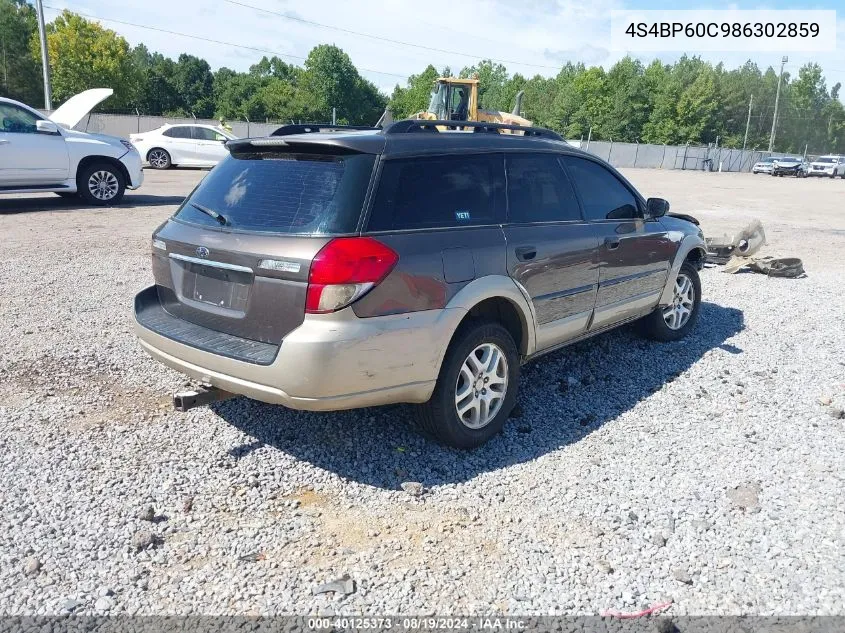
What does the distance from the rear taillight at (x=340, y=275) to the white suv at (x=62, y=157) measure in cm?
1036

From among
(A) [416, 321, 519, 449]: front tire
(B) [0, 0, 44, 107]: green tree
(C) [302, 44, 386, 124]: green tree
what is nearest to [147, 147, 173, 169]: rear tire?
(A) [416, 321, 519, 449]: front tire

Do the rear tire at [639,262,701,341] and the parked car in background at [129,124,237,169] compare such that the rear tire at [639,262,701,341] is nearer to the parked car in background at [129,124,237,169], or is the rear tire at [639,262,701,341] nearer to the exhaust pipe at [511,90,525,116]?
the parked car in background at [129,124,237,169]

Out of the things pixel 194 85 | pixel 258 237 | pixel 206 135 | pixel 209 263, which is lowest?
pixel 209 263

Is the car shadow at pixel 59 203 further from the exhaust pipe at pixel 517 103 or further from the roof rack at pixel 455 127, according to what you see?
the exhaust pipe at pixel 517 103

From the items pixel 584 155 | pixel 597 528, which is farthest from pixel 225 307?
pixel 584 155

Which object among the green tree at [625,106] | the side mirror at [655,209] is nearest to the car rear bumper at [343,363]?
the side mirror at [655,209]

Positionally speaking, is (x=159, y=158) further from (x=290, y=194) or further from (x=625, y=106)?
(x=625, y=106)

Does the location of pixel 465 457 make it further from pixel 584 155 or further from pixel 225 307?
pixel 584 155

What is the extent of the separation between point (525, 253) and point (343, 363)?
1459 millimetres

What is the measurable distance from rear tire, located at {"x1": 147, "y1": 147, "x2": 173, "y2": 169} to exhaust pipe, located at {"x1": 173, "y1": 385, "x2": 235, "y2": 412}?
2153 centimetres

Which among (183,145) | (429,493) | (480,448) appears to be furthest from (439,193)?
(183,145)

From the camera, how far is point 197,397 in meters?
3.56

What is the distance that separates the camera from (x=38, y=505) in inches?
128

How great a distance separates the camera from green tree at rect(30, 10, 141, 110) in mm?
58562
